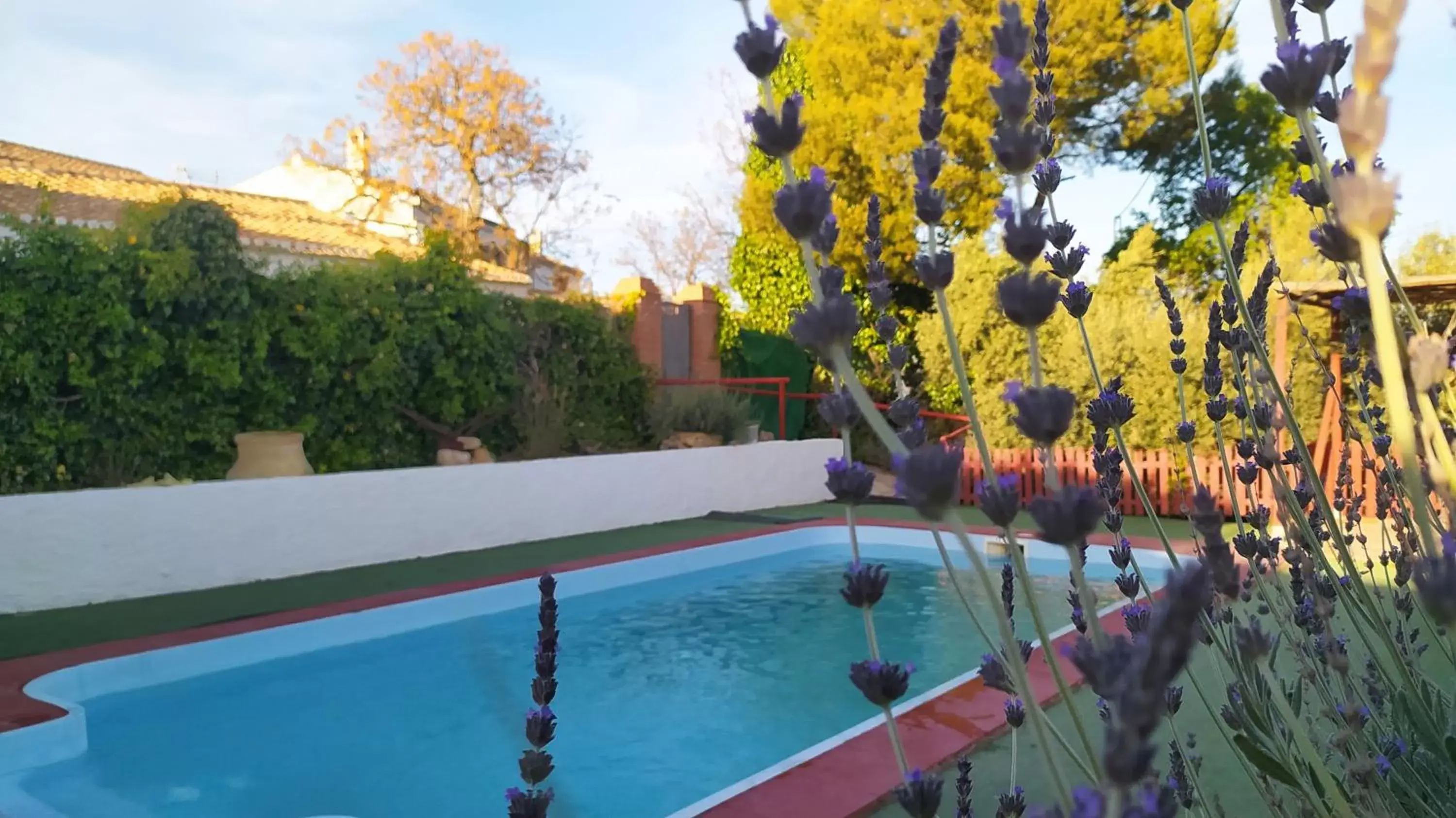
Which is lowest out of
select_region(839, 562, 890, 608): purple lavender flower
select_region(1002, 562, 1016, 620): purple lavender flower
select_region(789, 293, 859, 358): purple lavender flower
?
select_region(1002, 562, 1016, 620): purple lavender flower

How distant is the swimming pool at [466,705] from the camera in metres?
3.71

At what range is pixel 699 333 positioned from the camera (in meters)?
13.1

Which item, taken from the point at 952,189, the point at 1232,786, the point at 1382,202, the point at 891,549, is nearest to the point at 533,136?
the point at 952,189

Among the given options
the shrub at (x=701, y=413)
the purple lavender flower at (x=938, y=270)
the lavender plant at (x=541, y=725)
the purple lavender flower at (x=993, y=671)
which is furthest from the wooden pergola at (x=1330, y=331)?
the lavender plant at (x=541, y=725)

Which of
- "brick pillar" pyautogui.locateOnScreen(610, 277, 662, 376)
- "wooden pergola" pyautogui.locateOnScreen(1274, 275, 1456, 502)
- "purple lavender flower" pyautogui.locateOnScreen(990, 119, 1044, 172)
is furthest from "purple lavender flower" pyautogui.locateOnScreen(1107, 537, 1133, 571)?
"brick pillar" pyautogui.locateOnScreen(610, 277, 662, 376)

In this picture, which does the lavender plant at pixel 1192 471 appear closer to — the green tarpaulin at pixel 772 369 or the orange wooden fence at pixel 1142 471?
the orange wooden fence at pixel 1142 471

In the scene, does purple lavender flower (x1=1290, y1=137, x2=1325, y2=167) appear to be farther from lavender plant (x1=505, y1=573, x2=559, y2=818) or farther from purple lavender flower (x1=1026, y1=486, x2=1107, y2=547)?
lavender plant (x1=505, y1=573, x2=559, y2=818)

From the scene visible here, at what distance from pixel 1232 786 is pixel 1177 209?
16.1 metres

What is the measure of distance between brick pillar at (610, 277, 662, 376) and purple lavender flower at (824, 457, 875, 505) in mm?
10666

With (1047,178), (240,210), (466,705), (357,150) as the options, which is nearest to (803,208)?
(1047,178)

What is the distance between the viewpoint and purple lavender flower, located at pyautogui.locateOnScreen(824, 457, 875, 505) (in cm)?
85

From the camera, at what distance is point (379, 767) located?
4008mm

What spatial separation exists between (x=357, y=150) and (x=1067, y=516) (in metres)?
21.8

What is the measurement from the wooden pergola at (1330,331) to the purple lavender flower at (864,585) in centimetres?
616
